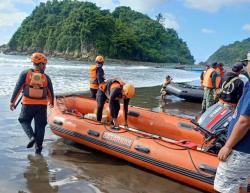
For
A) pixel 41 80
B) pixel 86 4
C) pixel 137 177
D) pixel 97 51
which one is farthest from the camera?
pixel 86 4

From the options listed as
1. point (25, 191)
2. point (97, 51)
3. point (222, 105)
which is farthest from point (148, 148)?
point (97, 51)

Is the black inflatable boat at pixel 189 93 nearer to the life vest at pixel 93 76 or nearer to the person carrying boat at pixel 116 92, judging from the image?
the life vest at pixel 93 76

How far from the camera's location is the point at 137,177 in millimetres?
4414

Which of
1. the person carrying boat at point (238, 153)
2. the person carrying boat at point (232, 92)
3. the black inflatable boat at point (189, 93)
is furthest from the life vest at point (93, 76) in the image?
the person carrying boat at point (238, 153)

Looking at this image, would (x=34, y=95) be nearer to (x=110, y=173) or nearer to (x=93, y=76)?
(x=110, y=173)

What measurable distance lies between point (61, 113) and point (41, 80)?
1.25 m

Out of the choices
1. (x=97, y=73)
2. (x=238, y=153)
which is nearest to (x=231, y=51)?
(x=97, y=73)

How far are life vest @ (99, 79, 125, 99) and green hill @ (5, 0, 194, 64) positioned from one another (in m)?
60.3

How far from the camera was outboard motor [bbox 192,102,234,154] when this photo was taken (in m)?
4.28

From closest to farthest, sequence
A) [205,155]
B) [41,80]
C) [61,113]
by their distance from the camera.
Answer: [205,155] < [41,80] < [61,113]

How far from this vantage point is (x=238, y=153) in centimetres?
235

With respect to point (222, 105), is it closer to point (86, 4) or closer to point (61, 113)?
point (61, 113)

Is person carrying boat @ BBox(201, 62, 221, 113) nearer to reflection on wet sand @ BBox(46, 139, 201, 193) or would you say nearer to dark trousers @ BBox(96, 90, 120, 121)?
dark trousers @ BBox(96, 90, 120, 121)

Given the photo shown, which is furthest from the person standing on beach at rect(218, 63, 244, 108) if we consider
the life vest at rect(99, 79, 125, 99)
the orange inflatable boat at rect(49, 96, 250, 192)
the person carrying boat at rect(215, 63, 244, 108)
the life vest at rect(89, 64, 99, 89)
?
the life vest at rect(89, 64, 99, 89)
